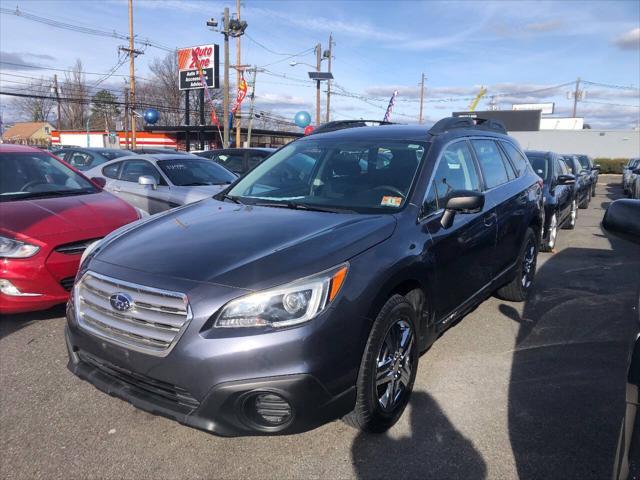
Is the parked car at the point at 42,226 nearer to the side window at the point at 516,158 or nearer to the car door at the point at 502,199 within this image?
the car door at the point at 502,199

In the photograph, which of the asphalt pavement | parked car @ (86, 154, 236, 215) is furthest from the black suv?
parked car @ (86, 154, 236, 215)

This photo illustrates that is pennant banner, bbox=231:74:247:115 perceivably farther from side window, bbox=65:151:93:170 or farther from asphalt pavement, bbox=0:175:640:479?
asphalt pavement, bbox=0:175:640:479

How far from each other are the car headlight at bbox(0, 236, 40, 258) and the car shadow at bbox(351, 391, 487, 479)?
3.15m

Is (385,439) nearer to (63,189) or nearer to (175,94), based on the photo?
(63,189)

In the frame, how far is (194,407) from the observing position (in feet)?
7.61

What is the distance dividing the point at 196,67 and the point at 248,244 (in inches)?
1556

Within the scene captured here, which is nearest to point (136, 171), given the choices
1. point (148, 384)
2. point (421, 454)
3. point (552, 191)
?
point (148, 384)

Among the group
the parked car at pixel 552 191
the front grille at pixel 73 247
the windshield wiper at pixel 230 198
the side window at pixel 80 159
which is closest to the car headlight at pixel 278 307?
the windshield wiper at pixel 230 198

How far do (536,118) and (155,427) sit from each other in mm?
73587

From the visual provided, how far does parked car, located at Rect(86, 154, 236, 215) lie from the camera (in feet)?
25.1

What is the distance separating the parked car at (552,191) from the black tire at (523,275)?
2.36 m

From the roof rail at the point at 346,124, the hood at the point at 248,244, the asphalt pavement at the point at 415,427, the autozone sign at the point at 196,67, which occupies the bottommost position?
the asphalt pavement at the point at 415,427

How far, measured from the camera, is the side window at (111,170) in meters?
8.64

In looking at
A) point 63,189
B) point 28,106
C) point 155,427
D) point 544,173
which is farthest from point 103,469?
point 28,106
